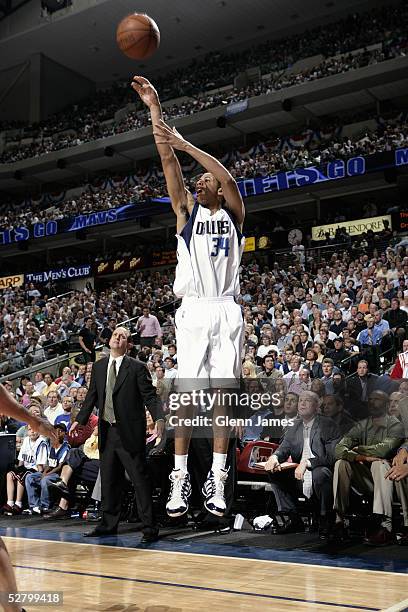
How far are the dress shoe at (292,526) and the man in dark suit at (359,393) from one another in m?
1.22

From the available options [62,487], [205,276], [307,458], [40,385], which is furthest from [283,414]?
[40,385]

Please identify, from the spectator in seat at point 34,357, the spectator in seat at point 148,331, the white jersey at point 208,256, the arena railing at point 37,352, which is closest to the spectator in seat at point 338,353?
the spectator in seat at point 148,331

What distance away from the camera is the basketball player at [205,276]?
4059mm

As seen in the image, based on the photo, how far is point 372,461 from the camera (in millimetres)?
6410

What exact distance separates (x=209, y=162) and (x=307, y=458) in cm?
378

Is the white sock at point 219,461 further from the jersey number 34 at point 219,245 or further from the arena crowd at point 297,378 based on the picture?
the jersey number 34 at point 219,245

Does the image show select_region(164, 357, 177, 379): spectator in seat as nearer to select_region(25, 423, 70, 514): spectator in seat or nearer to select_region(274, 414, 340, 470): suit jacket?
select_region(25, 423, 70, 514): spectator in seat

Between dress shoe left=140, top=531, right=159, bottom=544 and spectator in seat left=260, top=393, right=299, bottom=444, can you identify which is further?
dress shoe left=140, top=531, right=159, bottom=544

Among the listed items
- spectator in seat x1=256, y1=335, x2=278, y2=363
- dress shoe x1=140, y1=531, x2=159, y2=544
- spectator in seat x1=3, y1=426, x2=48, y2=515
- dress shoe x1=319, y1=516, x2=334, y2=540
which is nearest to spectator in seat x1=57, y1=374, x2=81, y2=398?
spectator in seat x1=3, y1=426, x2=48, y2=515

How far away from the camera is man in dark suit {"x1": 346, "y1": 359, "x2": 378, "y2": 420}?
22.1 feet

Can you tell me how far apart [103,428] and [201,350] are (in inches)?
140

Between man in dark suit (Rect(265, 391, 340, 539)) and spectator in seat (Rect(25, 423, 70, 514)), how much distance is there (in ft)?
10.6

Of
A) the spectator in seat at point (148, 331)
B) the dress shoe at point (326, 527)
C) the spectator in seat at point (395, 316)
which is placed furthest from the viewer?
the spectator in seat at point (148, 331)

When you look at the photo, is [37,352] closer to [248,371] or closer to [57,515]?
[57,515]
